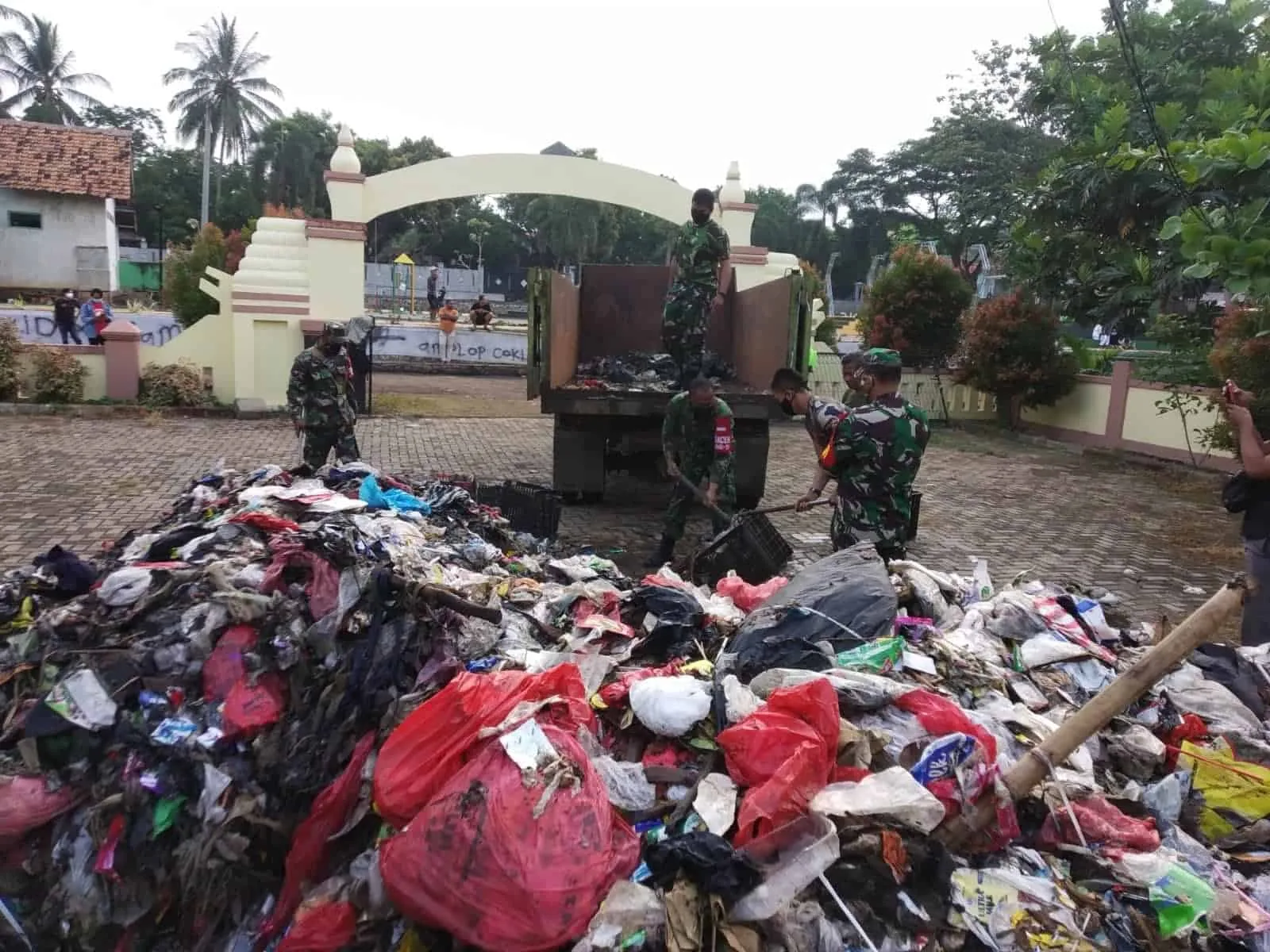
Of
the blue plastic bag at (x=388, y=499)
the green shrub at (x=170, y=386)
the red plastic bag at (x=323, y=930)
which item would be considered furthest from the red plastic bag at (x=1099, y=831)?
the green shrub at (x=170, y=386)

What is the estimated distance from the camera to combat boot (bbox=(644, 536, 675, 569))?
560cm

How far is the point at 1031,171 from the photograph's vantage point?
2433 centimetres

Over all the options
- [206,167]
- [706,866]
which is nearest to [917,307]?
[706,866]

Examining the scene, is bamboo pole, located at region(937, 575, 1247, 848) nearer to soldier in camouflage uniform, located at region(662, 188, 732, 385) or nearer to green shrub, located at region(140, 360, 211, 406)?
soldier in camouflage uniform, located at region(662, 188, 732, 385)

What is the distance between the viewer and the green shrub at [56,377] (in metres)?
11.4

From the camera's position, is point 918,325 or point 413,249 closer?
point 918,325

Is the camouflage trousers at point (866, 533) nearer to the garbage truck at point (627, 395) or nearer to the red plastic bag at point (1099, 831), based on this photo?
the red plastic bag at point (1099, 831)

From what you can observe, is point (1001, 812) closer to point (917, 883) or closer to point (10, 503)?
point (917, 883)

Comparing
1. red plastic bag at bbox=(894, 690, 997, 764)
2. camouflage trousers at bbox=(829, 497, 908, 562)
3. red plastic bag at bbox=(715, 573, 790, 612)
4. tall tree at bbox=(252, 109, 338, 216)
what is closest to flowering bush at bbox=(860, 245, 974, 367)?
camouflage trousers at bbox=(829, 497, 908, 562)

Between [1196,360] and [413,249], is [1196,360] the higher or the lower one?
the lower one

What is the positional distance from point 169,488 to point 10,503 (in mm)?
1096

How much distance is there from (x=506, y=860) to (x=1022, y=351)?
510 inches

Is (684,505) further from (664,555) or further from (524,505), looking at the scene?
(524,505)

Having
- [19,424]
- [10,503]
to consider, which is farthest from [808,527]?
[19,424]
